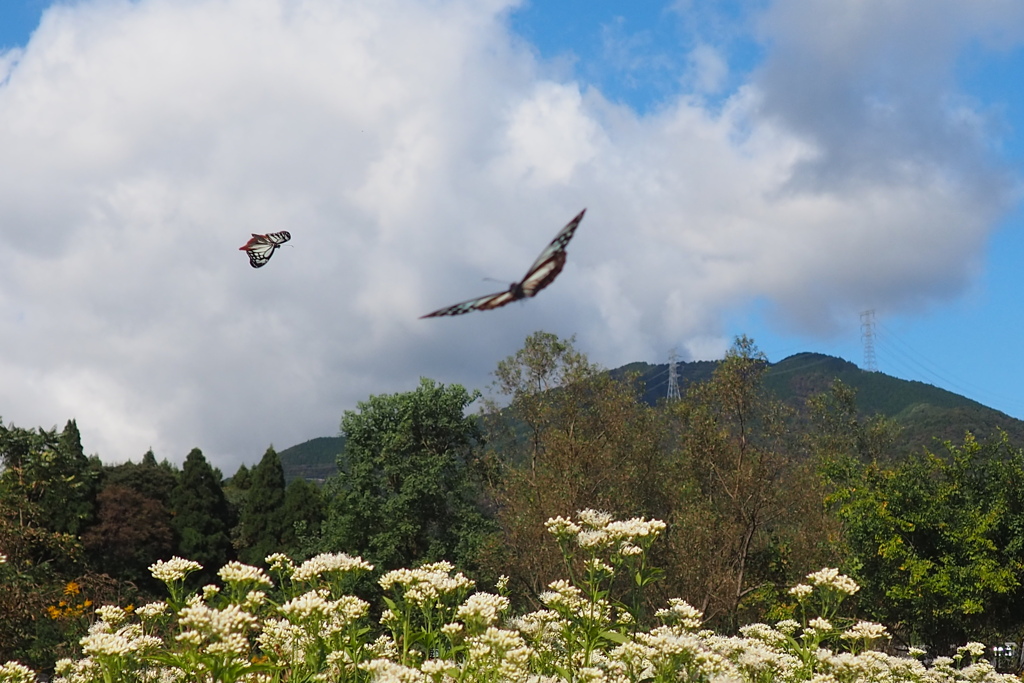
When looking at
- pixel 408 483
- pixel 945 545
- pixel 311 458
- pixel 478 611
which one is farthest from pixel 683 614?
pixel 311 458

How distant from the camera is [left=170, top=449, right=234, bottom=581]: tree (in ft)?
155

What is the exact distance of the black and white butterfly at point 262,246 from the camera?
4379 mm

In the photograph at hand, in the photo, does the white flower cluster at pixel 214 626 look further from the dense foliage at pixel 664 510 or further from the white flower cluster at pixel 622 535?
the dense foliage at pixel 664 510

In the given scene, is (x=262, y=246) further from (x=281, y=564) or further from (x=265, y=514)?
(x=265, y=514)

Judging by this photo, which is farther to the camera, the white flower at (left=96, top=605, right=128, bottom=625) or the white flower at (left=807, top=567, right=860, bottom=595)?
the white flower at (left=807, top=567, right=860, bottom=595)

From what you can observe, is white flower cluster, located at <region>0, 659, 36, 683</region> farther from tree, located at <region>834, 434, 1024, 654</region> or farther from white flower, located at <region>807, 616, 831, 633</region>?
tree, located at <region>834, 434, 1024, 654</region>

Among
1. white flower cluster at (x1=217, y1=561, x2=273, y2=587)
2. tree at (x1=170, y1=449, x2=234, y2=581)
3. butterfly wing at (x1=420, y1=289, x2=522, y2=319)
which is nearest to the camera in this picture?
butterfly wing at (x1=420, y1=289, x2=522, y2=319)

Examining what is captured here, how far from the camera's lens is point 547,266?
3.51 m

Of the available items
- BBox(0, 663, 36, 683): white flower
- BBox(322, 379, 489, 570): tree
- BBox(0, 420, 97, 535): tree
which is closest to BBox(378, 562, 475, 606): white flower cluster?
BBox(0, 663, 36, 683): white flower

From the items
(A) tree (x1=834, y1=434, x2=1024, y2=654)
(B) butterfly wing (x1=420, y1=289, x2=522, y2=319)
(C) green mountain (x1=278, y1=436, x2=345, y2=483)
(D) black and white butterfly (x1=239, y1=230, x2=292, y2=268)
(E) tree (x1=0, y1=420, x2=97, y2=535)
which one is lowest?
(A) tree (x1=834, y1=434, x2=1024, y2=654)

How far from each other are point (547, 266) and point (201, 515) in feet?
162

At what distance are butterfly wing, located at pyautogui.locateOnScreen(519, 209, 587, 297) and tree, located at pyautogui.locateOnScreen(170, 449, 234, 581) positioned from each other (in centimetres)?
4584

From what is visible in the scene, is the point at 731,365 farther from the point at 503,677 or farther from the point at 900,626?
the point at 503,677

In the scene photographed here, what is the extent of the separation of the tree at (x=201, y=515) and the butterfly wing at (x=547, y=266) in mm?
45838
